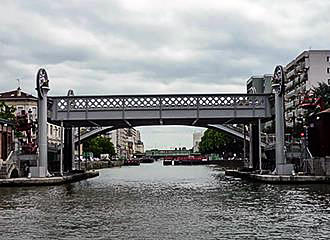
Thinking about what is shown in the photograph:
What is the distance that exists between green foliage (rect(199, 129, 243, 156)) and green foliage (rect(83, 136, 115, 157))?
31.3 meters

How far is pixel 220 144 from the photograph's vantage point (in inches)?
6654

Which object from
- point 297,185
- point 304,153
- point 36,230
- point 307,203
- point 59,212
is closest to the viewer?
point 36,230

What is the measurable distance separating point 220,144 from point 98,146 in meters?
35.7

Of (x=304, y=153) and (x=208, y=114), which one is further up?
(x=208, y=114)

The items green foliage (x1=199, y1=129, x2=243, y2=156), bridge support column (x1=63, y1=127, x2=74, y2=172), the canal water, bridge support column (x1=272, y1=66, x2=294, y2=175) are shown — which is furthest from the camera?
green foliage (x1=199, y1=129, x2=243, y2=156)

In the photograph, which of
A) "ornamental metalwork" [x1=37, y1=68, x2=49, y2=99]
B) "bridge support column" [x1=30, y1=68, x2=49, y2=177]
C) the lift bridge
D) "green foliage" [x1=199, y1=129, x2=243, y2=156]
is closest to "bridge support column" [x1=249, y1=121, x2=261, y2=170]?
the lift bridge

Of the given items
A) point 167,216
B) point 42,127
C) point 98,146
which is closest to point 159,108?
point 42,127

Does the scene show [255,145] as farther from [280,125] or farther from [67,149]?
[67,149]

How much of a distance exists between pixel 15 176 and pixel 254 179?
2152 cm

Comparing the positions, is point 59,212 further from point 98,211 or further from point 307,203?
point 307,203

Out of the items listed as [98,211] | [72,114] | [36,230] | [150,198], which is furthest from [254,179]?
[36,230]

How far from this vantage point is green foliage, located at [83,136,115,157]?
151188 millimetres

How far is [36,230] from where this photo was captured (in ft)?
65.4

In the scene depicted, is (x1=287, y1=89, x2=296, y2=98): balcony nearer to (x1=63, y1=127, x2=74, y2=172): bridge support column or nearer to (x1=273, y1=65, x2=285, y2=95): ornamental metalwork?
(x1=63, y1=127, x2=74, y2=172): bridge support column
